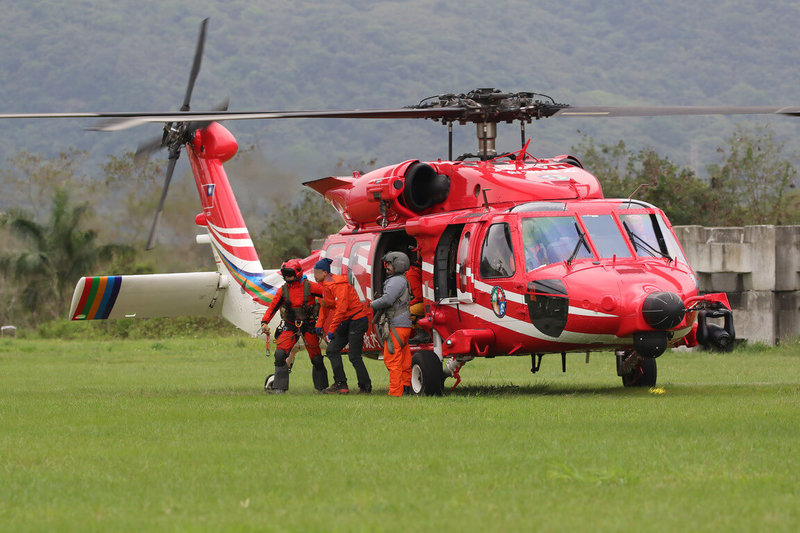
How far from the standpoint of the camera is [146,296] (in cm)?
1955

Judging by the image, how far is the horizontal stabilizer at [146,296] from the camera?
18750mm

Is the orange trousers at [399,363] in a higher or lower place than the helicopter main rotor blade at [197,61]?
lower

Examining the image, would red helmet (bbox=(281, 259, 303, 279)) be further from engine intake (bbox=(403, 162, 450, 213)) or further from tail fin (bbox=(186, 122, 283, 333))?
tail fin (bbox=(186, 122, 283, 333))

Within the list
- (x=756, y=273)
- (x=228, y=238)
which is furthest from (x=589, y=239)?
(x=756, y=273)

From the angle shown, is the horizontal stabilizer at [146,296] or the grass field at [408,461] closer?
the grass field at [408,461]

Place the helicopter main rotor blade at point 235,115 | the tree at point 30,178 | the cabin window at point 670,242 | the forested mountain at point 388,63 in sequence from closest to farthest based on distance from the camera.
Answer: the helicopter main rotor blade at point 235,115 → the cabin window at point 670,242 → the tree at point 30,178 → the forested mountain at point 388,63

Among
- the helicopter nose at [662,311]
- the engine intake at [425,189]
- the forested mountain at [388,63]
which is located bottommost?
the helicopter nose at [662,311]

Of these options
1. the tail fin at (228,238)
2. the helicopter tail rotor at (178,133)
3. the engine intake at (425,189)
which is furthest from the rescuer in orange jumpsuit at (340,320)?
the helicopter tail rotor at (178,133)

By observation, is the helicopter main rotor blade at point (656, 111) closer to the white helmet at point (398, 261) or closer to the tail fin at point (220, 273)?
the white helmet at point (398, 261)

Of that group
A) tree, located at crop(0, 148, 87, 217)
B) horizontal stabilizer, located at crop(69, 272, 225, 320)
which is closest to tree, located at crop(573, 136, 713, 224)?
tree, located at crop(0, 148, 87, 217)

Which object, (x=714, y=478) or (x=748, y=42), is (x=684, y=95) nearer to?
(x=748, y=42)

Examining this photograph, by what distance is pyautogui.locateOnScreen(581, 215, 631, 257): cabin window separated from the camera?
14281 millimetres

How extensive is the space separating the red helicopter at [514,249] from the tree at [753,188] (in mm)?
29228

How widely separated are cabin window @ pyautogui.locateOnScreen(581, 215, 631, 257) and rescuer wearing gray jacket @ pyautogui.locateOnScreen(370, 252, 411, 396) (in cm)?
235
